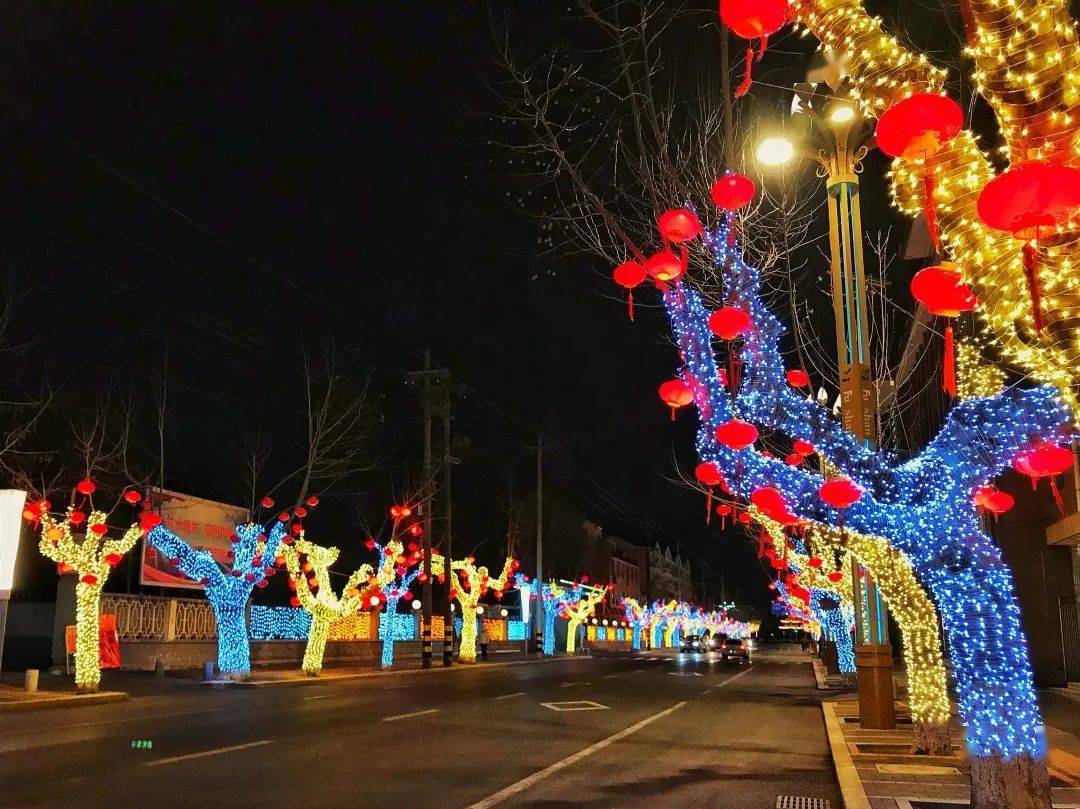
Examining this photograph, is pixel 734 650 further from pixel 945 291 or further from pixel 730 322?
pixel 945 291

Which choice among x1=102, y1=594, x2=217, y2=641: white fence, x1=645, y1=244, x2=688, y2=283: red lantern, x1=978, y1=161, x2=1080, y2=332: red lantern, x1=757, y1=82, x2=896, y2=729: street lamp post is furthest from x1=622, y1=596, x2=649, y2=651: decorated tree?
x1=978, y1=161, x2=1080, y2=332: red lantern

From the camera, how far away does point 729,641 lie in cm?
5241

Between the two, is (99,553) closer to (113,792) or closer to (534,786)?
(113,792)

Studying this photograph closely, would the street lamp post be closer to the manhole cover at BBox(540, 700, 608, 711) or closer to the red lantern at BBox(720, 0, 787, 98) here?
the red lantern at BBox(720, 0, 787, 98)

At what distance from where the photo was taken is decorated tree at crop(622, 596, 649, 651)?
87.3 meters

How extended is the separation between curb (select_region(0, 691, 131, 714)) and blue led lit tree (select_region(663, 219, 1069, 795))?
15.6 metres

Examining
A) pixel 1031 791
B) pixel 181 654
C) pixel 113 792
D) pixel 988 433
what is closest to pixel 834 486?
pixel 988 433

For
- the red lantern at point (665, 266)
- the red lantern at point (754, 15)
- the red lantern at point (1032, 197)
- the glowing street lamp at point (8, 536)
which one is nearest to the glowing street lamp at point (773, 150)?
the red lantern at point (665, 266)

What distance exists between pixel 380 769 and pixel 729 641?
45162mm

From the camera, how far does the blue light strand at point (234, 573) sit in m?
24.5

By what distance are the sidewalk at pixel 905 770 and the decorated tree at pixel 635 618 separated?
73.7 metres

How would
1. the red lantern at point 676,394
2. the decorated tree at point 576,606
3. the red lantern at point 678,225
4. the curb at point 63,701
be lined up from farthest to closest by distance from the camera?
1. the decorated tree at point 576,606
2. the curb at point 63,701
3. the red lantern at point 676,394
4. the red lantern at point 678,225

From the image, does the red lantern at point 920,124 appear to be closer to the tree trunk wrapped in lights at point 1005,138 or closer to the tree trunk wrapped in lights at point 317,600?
the tree trunk wrapped in lights at point 1005,138

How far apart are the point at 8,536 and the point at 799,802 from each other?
55.4ft
